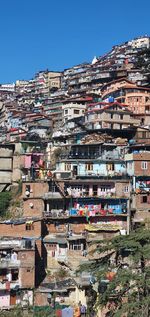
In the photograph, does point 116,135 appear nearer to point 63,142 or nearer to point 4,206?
point 63,142

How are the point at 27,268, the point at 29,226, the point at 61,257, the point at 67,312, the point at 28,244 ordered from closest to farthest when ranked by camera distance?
1. the point at 67,312
2. the point at 27,268
3. the point at 28,244
4. the point at 61,257
5. the point at 29,226

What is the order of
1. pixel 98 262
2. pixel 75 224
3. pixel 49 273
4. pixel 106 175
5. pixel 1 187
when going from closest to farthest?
1. pixel 98 262
2. pixel 49 273
3. pixel 75 224
4. pixel 106 175
5. pixel 1 187

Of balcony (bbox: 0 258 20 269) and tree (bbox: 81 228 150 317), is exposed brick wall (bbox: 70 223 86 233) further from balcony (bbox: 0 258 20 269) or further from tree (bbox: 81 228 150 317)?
tree (bbox: 81 228 150 317)

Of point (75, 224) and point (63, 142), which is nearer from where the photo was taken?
point (75, 224)

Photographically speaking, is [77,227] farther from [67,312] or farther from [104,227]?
[67,312]

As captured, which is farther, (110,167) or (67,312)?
(110,167)

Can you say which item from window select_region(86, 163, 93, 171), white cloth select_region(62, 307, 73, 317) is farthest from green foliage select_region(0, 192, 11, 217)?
white cloth select_region(62, 307, 73, 317)

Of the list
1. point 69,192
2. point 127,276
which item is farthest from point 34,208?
point 127,276

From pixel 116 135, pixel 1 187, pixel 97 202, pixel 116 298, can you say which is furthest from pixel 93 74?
pixel 116 298
